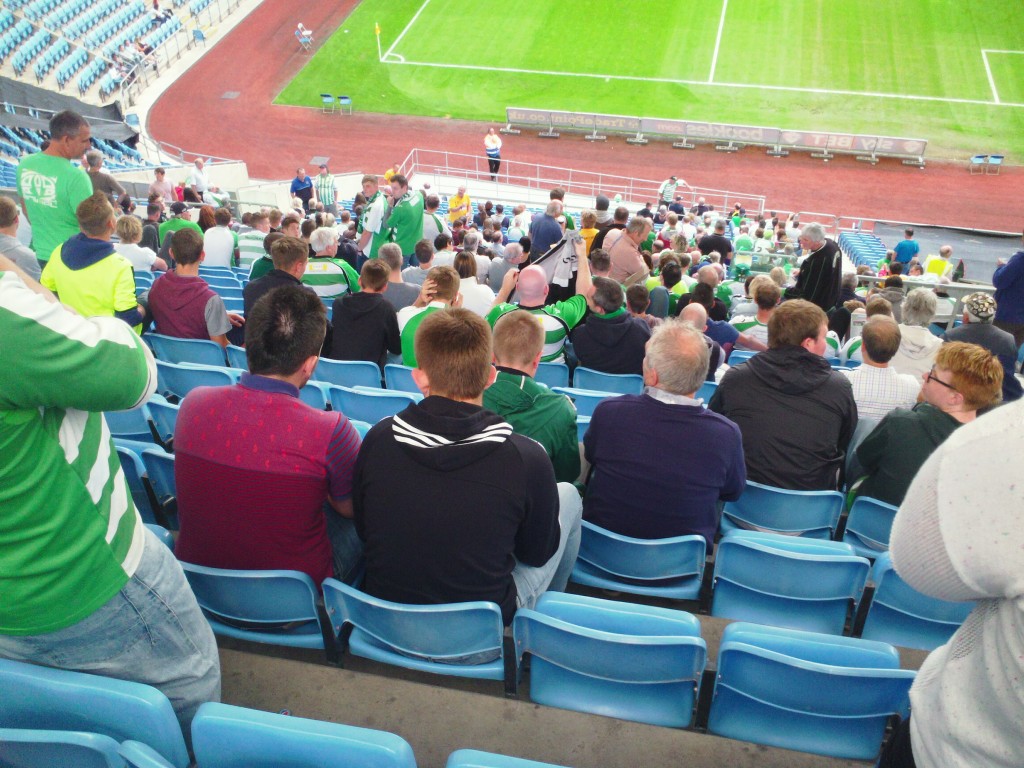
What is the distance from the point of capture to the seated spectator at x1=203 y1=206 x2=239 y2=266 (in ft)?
27.0

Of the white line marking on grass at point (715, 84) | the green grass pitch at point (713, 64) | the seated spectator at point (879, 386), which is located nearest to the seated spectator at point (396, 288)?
the seated spectator at point (879, 386)

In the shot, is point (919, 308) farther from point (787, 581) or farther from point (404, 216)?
point (404, 216)

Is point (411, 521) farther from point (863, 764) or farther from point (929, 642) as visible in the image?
point (929, 642)

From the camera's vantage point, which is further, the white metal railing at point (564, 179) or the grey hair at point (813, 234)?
the white metal railing at point (564, 179)

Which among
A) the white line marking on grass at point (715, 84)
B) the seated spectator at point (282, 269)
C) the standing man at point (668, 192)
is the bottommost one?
the standing man at point (668, 192)

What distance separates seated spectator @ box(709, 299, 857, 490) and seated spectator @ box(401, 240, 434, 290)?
4.13 meters

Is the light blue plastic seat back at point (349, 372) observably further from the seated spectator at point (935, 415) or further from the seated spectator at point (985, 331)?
the seated spectator at point (985, 331)

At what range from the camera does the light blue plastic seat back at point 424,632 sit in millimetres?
2412

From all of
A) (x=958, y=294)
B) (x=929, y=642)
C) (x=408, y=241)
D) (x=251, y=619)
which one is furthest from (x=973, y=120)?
(x=251, y=619)

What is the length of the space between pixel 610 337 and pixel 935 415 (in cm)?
228

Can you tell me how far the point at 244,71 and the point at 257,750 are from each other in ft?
100

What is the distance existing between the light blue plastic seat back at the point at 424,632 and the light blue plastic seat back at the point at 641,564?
708 millimetres

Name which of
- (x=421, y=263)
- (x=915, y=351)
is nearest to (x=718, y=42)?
(x=421, y=263)

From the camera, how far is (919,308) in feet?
18.4
